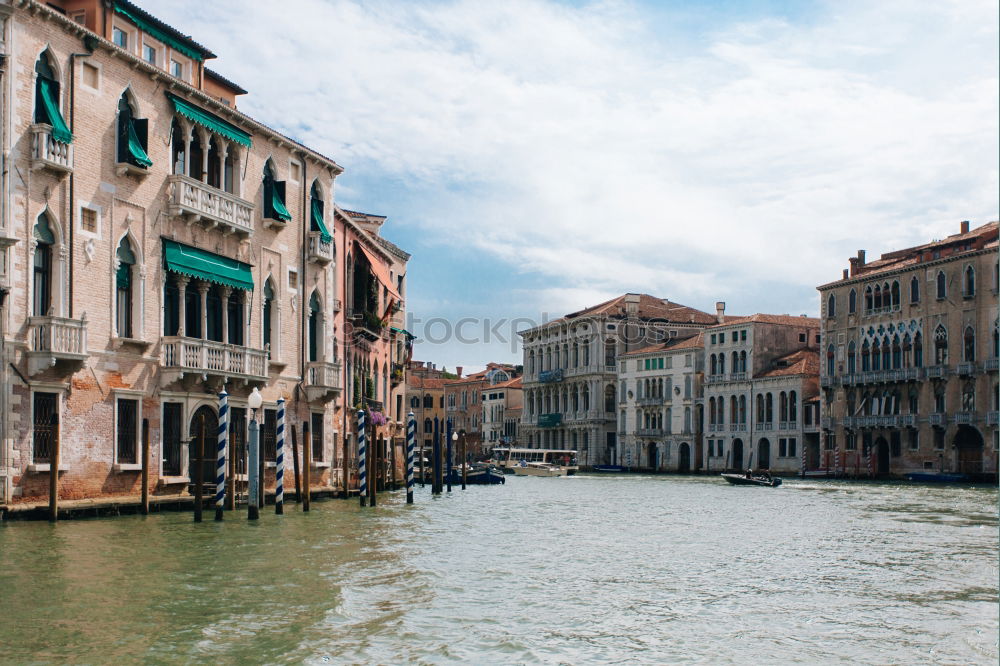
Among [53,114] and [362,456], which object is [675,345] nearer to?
[362,456]

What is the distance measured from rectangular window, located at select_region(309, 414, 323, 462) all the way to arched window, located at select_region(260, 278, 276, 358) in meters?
2.25

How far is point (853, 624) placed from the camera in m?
9.99

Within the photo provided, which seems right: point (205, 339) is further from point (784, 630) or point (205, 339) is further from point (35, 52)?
point (784, 630)

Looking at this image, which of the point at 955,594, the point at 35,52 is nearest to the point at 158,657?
the point at 955,594

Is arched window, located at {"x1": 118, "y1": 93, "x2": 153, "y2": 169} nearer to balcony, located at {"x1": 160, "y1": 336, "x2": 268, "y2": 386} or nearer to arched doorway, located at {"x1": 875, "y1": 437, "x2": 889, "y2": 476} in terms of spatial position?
balcony, located at {"x1": 160, "y1": 336, "x2": 268, "y2": 386}

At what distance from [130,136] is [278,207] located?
4.67 meters

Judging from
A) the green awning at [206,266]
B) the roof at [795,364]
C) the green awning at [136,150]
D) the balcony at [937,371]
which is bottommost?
the balcony at [937,371]

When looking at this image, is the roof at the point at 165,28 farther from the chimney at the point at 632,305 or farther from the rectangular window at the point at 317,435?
the chimney at the point at 632,305

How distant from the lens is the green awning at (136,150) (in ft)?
61.6

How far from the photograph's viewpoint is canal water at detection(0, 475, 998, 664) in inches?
341

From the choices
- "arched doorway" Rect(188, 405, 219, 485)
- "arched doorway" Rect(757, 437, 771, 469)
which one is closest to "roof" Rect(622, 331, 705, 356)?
"arched doorway" Rect(757, 437, 771, 469)

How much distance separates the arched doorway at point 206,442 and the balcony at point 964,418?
32.0 meters

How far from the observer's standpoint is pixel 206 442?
21.1 meters

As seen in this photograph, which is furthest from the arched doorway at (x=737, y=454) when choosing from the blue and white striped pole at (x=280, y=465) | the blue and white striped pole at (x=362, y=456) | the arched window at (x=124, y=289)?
the arched window at (x=124, y=289)
